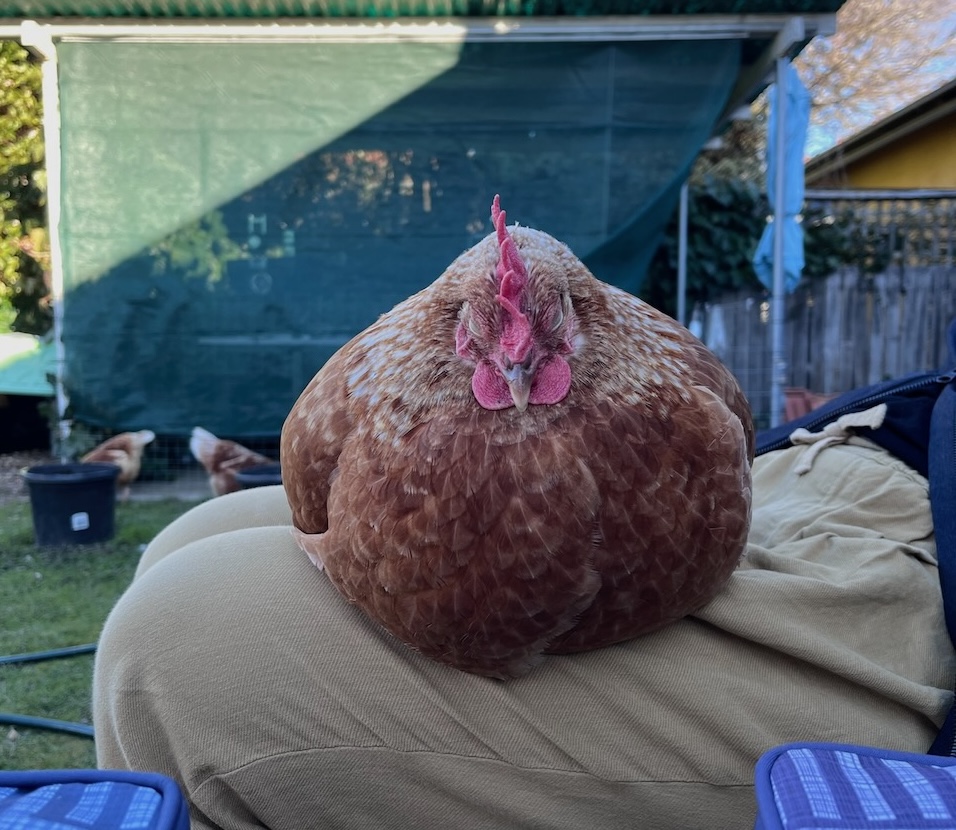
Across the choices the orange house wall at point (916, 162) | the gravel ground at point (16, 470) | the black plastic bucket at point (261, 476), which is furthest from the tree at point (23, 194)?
the orange house wall at point (916, 162)

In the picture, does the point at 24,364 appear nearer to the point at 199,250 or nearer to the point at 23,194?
the point at 23,194

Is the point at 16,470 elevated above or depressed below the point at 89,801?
below

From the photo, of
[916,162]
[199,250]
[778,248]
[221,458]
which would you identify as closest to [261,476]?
[221,458]

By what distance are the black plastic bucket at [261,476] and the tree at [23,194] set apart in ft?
6.51

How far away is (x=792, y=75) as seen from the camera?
3846 millimetres

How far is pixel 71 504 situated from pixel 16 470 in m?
1.81

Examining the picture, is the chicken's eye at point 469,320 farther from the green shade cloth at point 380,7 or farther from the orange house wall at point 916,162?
the orange house wall at point 916,162

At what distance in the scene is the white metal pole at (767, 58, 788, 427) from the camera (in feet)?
12.0

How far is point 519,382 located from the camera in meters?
0.81

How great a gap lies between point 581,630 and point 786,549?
0.56m

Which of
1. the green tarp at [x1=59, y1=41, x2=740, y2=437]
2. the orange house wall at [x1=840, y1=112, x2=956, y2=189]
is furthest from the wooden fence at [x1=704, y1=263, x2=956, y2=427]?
the orange house wall at [x1=840, y1=112, x2=956, y2=189]

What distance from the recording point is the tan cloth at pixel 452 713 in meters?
0.97

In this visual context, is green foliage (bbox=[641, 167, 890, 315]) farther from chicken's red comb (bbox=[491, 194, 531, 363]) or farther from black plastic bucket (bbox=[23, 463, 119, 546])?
chicken's red comb (bbox=[491, 194, 531, 363])

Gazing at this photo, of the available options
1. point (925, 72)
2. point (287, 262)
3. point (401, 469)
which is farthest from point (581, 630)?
point (925, 72)
